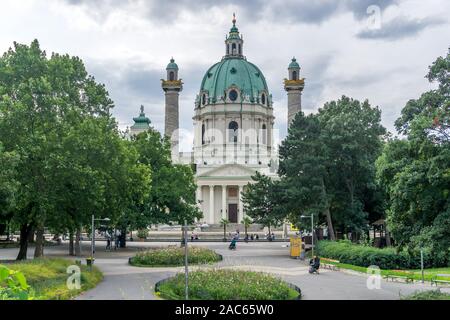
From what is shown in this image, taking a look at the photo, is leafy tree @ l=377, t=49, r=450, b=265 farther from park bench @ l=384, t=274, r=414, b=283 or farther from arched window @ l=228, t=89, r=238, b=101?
arched window @ l=228, t=89, r=238, b=101

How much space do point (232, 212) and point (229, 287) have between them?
90351 mm

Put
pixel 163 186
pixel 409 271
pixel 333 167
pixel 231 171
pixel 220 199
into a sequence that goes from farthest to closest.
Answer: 1. pixel 220 199
2. pixel 231 171
3. pixel 163 186
4. pixel 333 167
5. pixel 409 271

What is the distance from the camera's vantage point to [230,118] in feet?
405

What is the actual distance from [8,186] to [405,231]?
62.5ft

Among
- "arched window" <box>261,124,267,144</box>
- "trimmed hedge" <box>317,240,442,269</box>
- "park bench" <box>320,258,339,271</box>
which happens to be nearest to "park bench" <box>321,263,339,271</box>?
"park bench" <box>320,258,339,271</box>

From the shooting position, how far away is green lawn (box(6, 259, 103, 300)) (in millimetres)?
22938

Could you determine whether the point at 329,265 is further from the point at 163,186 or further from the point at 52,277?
the point at 163,186

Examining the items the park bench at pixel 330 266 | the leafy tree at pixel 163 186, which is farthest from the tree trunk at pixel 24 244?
the park bench at pixel 330 266

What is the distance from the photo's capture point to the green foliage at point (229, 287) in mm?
22567

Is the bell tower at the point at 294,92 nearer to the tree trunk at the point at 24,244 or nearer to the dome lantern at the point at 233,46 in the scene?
the dome lantern at the point at 233,46

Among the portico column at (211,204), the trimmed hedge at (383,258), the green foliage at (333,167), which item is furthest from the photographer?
the portico column at (211,204)

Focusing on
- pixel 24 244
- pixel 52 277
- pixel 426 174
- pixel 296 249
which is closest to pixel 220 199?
pixel 296 249

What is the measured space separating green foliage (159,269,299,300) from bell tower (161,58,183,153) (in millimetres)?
97881

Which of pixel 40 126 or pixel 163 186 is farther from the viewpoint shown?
pixel 163 186
